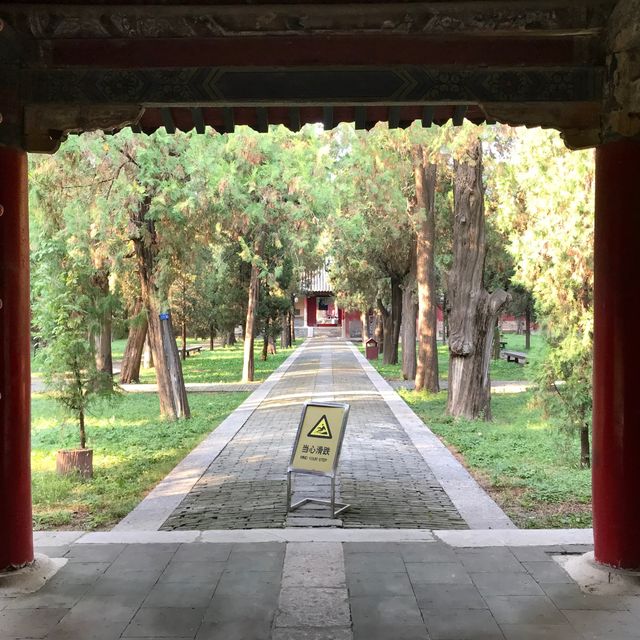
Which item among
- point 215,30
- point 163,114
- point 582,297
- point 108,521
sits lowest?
point 108,521

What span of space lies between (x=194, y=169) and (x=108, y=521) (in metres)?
7.75

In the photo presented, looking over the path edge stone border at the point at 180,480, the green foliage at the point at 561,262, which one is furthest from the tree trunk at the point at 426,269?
the green foliage at the point at 561,262

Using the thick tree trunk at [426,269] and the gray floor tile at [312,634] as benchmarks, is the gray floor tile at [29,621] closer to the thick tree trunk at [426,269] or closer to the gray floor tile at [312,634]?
the gray floor tile at [312,634]

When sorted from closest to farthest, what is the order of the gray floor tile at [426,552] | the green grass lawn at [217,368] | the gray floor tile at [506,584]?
the gray floor tile at [506,584] < the gray floor tile at [426,552] < the green grass lawn at [217,368]

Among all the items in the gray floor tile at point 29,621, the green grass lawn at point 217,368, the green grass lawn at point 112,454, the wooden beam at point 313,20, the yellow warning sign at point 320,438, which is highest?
the wooden beam at point 313,20

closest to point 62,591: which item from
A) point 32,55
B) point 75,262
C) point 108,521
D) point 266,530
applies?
point 266,530

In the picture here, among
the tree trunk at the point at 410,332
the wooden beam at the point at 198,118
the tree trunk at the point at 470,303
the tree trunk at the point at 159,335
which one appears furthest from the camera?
the tree trunk at the point at 410,332

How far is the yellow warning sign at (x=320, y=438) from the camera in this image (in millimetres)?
7074

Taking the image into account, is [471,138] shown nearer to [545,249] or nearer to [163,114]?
[545,249]

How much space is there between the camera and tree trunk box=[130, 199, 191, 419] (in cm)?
1444

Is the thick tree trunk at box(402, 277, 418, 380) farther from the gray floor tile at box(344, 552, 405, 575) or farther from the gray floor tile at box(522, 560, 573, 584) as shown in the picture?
the gray floor tile at box(522, 560, 573, 584)

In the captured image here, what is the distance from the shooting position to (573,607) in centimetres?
442

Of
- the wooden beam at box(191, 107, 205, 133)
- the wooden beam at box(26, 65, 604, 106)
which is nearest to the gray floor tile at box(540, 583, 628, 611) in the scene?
the wooden beam at box(26, 65, 604, 106)

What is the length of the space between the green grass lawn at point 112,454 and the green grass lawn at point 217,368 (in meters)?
6.38
